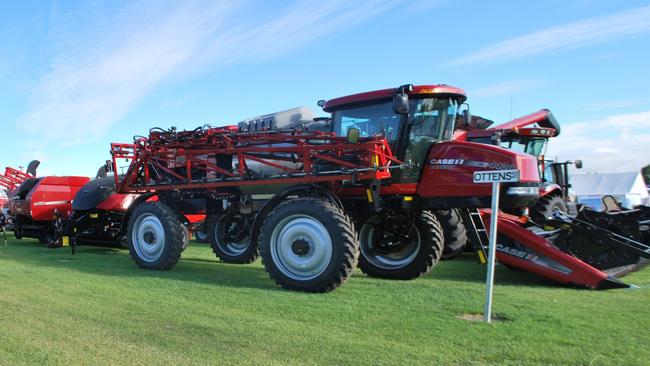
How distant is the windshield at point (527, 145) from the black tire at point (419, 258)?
574cm

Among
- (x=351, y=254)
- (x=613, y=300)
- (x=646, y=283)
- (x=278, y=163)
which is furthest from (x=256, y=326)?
(x=646, y=283)

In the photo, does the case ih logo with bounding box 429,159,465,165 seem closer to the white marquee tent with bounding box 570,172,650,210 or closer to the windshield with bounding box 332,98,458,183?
the windshield with bounding box 332,98,458,183

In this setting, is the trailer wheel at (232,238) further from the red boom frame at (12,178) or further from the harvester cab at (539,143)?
the red boom frame at (12,178)

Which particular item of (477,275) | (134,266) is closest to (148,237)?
(134,266)

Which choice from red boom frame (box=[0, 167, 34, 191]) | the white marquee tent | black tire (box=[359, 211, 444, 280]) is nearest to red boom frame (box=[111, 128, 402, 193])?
black tire (box=[359, 211, 444, 280])

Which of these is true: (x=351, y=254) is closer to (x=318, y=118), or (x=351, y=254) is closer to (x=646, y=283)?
(x=318, y=118)

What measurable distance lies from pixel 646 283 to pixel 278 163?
17.9 ft

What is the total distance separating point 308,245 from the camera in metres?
6.43

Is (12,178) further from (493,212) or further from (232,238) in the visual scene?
(493,212)

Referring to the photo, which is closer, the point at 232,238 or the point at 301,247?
the point at 301,247

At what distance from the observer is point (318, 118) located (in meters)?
8.87

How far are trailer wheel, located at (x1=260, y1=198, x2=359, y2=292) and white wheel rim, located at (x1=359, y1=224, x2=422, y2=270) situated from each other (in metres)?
1.68

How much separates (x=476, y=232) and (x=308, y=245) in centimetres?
226

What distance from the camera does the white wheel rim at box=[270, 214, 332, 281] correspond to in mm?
6320
